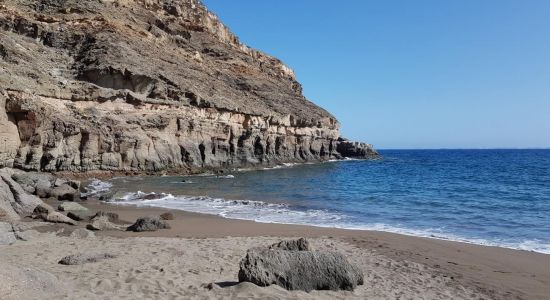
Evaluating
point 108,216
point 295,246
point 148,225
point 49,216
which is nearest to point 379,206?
point 148,225

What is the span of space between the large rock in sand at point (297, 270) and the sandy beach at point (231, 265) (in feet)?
0.52

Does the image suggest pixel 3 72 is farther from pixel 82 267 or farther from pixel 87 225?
pixel 82 267

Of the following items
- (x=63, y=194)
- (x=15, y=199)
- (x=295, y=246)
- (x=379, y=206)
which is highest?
(x=295, y=246)

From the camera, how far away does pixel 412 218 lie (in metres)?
16.5

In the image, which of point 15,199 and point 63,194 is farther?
point 63,194

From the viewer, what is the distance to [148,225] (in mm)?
12211

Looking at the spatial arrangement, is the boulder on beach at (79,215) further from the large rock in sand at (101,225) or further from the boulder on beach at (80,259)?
the boulder on beach at (80,259)

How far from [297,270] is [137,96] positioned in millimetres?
29511

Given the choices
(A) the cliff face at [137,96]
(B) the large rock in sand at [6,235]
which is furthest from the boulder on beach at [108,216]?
(A) the cliff face at [137,96]

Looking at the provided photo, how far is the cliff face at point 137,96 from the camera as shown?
2642 centimetres

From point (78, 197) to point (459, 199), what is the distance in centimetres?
1893

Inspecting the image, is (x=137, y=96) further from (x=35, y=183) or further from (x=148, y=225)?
(x=148, y=225)

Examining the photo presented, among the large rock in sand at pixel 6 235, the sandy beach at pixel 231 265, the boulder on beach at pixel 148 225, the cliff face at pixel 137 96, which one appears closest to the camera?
the sandy beach at pixel 231 265

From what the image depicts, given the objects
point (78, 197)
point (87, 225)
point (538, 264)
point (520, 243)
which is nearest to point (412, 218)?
point (520, 243)
